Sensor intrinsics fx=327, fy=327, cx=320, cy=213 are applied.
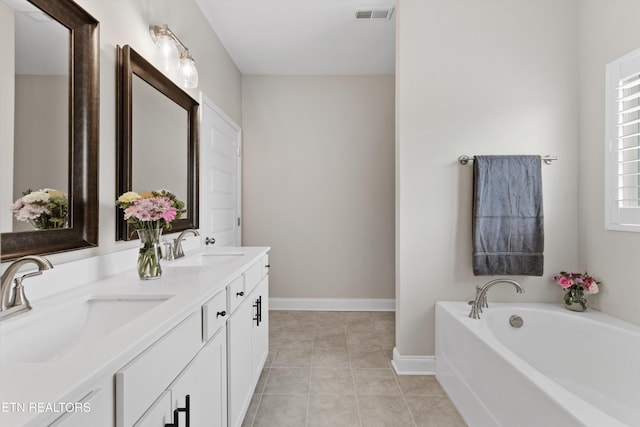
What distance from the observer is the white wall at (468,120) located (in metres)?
2.28

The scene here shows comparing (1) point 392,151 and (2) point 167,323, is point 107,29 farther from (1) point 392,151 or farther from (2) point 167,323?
(1) point 392,151

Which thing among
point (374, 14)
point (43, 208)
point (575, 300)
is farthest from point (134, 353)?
point (374, 14)

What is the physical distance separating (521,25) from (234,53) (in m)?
2.46

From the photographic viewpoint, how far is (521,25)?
2.29 meters

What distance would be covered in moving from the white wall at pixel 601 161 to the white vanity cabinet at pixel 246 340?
7.16 ft

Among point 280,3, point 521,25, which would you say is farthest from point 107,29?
point 521,25

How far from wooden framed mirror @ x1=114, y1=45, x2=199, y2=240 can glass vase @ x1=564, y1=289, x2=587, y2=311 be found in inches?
101

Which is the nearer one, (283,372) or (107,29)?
(107,29)

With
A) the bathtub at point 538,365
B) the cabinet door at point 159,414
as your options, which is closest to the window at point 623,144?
the bathtub at point 538,365

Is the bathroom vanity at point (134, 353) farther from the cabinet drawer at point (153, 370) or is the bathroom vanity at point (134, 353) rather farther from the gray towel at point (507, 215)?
the gray towel at point (507, 215)

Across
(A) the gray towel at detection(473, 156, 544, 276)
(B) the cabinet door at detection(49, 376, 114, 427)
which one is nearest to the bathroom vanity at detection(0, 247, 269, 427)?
(B) the cabinet door at detection(49, 376, 114, 427)

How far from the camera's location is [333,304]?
373 cm

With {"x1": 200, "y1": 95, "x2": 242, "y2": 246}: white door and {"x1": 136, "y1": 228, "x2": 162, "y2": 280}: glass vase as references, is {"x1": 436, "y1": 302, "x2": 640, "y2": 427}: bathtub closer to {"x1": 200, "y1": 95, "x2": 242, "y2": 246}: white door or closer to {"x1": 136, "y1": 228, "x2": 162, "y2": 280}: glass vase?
{"x1": 136, "y1": 228, "x2": 162, "y2": 280}: glass vase

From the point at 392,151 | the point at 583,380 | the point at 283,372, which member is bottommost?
the point at 283,372
